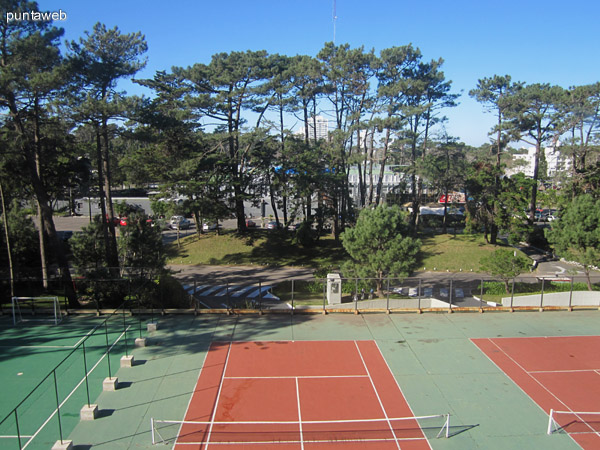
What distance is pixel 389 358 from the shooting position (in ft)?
43.4

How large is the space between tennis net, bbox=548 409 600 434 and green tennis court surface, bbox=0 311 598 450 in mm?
217

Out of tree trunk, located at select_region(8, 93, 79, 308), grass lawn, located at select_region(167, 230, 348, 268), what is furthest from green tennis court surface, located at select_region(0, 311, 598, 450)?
grass lawn, located at select_region(167, 230, 348, 268)

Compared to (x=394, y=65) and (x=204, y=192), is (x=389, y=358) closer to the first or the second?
(x=204, y=192)

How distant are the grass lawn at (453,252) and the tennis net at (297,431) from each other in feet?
74.5

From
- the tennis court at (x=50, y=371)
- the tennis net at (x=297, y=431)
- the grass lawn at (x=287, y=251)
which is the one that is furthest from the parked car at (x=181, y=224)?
the tennis net at (x=297, y=431)

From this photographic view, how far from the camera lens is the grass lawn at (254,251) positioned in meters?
34.4

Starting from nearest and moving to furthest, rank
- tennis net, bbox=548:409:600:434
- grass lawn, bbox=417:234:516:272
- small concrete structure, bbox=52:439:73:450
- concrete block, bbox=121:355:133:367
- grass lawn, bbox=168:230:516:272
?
small concrete structure, bbox=52:439:73:450 < tennis net, bbox=548:409:600:434 < concrete block, bbox=121:355:133:367 < grass lawn, bbox=417:234:516:272 < grass lawn, bbox=168:230:516:272

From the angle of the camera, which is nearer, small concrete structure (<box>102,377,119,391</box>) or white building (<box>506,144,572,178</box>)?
small concrete structure (<box>102,377,119,391</box>)

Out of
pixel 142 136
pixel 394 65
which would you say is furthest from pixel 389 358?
pixel 394 65

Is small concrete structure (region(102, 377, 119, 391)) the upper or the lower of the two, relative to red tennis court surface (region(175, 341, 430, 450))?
upper

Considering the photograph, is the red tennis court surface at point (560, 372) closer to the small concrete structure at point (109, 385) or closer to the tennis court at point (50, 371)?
the small concrete structure at point (109, 385)

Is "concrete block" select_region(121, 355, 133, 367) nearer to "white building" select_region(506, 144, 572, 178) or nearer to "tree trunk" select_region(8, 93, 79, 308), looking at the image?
"tree trunk" select_region(8, 93, 79, 308)

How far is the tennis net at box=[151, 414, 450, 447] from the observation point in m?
9.33

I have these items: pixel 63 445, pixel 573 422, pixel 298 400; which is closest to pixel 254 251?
pixel 298 400
